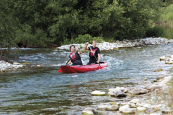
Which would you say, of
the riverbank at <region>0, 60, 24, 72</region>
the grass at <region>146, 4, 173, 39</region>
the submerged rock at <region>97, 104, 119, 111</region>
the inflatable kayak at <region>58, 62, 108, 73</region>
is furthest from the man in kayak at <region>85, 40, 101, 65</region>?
the grass at <region>146, 4, 173, 39</region>

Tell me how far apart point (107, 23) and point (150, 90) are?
18514mm

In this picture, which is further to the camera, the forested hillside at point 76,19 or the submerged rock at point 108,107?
the forested hillside at point 76,19

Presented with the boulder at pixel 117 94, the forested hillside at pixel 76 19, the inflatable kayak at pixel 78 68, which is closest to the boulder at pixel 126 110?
the boulder at pixel 117 94

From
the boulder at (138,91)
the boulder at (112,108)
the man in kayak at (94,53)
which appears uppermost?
the man in kayak at (94,53)

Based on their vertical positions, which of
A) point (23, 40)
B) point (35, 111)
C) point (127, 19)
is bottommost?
point (35, 111)

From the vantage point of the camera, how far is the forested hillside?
22.6 metres

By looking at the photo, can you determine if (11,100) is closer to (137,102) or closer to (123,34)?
(137,102)

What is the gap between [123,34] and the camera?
83.0 ft

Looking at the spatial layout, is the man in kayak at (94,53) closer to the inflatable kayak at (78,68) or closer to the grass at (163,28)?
the inflatable kayak at (78,68)

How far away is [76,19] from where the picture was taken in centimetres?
2239

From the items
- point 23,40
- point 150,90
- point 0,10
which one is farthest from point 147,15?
point 150,90

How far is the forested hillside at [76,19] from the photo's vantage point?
2262 centimetres

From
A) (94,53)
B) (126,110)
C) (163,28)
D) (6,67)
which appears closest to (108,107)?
(126,110)

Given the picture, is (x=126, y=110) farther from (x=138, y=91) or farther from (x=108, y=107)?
(x=138, y=91)
